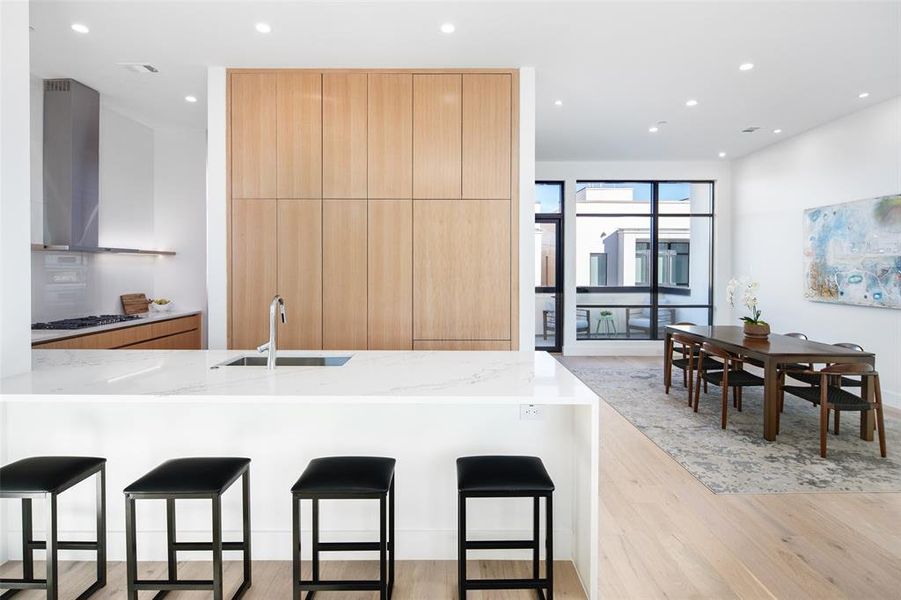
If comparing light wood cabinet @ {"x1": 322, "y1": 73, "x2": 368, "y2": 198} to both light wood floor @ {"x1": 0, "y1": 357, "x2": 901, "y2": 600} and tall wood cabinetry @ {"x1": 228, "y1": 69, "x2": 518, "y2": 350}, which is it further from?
light wood floor @ {"x1": 0, "y1": 357, "x2": 901, "y2": 600}

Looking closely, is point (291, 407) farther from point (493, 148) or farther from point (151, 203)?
point (151, 203)

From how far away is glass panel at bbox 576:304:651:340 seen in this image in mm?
8203

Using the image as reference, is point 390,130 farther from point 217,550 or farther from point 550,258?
point 550,258

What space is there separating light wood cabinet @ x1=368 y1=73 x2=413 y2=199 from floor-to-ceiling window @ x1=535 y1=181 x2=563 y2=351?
4371 millimetres

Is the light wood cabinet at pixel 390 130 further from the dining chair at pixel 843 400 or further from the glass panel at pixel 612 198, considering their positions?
the glass panel at pixel 612 198

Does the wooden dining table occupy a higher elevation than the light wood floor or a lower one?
higher

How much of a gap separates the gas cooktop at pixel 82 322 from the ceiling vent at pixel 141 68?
6.99ft

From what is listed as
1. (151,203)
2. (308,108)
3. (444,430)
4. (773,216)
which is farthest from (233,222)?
(773,216)

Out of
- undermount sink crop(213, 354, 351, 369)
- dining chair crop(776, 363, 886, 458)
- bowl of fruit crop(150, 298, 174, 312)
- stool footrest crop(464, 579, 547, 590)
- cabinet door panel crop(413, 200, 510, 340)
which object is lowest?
stool footrest crop(464, 579, 547, 590)

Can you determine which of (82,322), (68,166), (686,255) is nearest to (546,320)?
(686,255)

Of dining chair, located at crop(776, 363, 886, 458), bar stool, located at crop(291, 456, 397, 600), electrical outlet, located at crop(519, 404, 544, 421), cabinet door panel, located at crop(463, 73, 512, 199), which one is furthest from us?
cabinet door panel, located at crop(463, 73, 512, 199)

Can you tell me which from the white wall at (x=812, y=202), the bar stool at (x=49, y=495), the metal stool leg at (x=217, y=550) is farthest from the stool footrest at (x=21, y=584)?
the white wall at (x=812, y=202)

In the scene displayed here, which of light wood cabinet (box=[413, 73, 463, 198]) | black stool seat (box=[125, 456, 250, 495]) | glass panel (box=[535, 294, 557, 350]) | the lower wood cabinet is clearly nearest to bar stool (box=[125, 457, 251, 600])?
black stool seat (box=[125, 456, 250, 495])

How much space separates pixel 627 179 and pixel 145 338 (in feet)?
23.0
